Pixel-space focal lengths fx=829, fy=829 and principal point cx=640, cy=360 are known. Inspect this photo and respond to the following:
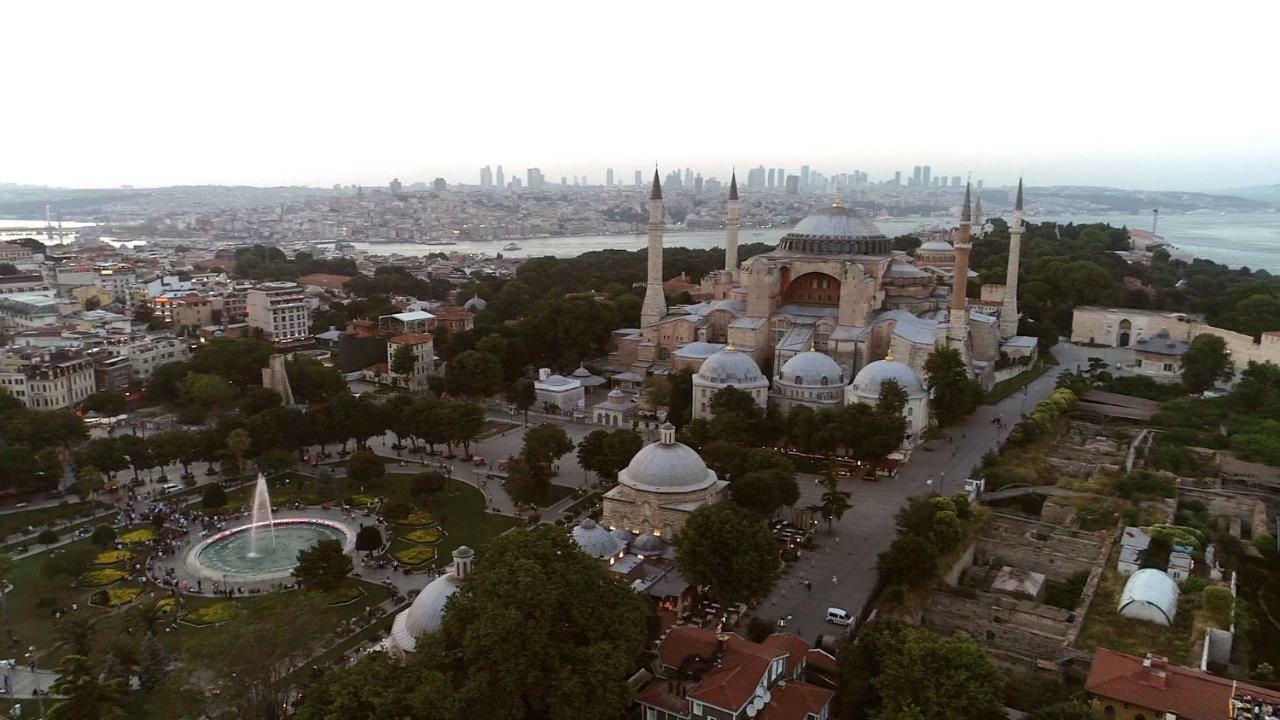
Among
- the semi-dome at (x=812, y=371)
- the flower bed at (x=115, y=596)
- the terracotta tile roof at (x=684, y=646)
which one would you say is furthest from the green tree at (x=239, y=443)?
the semi-dome at (x=812, y=371)

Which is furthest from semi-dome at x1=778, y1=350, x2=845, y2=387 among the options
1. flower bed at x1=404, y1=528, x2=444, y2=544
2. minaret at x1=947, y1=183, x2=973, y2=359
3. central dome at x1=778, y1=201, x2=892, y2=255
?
flower bed at x1=404, y1=528, x2=444, y2=544

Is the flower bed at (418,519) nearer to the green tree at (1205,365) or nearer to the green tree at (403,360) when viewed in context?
the green tree at (403,360)

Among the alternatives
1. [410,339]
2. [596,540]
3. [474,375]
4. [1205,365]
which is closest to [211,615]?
[596,540]

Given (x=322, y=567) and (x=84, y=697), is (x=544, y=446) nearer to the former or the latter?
(x=322, y=567)

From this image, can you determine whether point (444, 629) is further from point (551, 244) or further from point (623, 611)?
point (551, 244)

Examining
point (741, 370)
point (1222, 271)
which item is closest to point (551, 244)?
point (1222, 271)

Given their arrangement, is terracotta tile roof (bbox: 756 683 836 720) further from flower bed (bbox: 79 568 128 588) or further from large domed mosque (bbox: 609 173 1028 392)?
large domed mosque (bbox: 609 173 1028 392)
